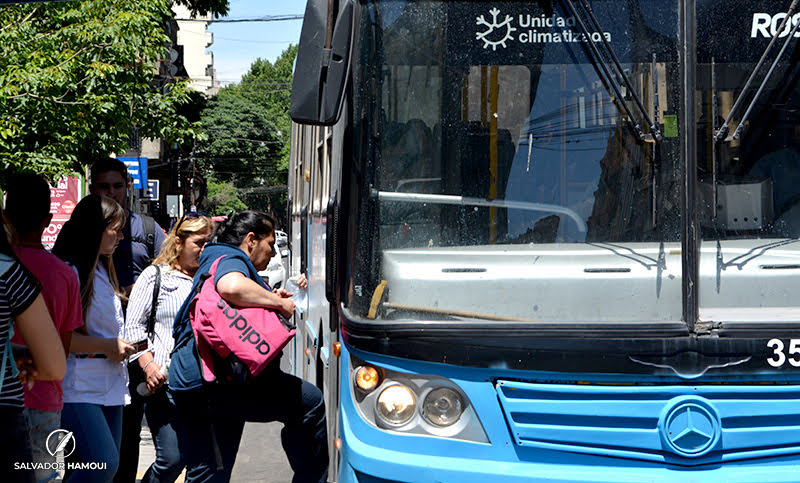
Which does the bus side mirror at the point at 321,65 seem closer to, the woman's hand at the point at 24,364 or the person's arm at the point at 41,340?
the person's arm at the point at 41,340

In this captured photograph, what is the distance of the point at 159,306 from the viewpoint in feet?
16.9

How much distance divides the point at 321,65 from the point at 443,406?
1354 mm

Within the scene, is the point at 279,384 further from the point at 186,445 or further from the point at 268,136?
the point at 268,136

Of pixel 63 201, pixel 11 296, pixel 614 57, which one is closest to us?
pixel 11 296

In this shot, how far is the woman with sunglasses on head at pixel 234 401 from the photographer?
4.54 m

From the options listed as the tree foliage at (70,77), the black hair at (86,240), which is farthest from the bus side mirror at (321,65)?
the tree foliage at (70,77)

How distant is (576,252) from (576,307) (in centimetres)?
21

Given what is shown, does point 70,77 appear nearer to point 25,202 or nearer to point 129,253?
point 129,253

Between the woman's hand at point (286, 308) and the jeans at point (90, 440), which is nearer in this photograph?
the jeans at point (90, 440)

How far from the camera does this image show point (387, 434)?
133 inches

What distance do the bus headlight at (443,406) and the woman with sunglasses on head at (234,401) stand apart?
142 cm

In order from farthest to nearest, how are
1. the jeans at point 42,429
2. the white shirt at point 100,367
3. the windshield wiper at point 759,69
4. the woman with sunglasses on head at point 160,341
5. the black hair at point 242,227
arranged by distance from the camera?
the woman with sunglasses on head at point 160,341 → the black hair at point 242,227 → the white shirt at point 100,367 → the jeans at point 42,429 → the windshield wiper at point 759,69
